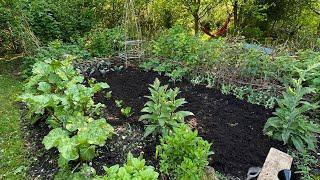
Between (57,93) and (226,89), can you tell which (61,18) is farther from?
(226,89)

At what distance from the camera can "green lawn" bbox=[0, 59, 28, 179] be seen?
3.80 metres

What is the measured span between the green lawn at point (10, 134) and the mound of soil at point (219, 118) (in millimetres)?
1181

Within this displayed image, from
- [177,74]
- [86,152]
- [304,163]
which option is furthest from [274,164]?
[177,74]

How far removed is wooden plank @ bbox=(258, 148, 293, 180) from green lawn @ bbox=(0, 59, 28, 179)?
8.26 feet

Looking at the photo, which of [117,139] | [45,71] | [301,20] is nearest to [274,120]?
[117,139]

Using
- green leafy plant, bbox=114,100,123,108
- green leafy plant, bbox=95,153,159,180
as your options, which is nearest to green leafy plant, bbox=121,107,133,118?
green leafy plant, bbox=114,100,123,108

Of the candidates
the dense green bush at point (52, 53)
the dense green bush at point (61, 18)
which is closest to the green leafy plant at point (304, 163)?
the dense green bush at point (52, 53)

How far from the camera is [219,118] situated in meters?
4.61

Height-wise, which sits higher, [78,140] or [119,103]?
[78,140]

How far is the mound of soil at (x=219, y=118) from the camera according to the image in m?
3.80

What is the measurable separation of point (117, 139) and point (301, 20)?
328 inches

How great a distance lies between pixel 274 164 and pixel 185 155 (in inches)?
41.4

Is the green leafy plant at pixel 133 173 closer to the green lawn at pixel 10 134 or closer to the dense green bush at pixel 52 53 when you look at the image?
the green lawn at pixel 10 134

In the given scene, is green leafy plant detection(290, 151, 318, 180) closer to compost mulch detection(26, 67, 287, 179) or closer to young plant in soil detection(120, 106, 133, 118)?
compost mulch detection(26, 67, 287, 179)
